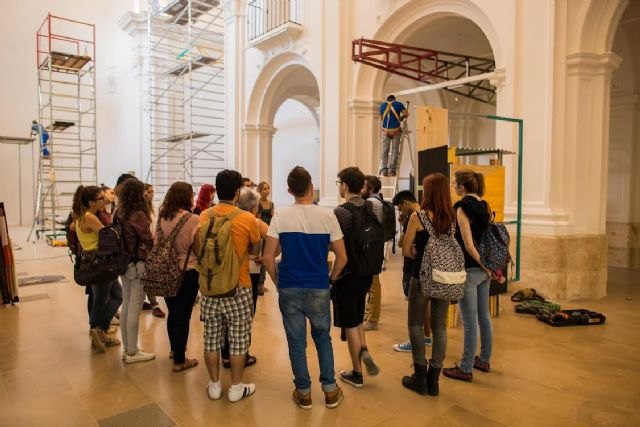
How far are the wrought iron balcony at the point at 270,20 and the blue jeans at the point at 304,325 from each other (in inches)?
324

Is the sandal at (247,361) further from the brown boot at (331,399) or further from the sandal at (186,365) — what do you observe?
the brown boot at (331,399)

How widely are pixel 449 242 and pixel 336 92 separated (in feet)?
21.9

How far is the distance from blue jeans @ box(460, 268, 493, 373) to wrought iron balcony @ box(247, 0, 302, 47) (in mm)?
7963

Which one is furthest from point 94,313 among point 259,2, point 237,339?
point 259,2

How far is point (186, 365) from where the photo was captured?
3697mm

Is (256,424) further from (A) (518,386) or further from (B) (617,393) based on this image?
(B) (617,393)

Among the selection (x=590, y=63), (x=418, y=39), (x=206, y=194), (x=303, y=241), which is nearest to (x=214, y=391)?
(x=303, y=241)

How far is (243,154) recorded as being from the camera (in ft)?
40.4

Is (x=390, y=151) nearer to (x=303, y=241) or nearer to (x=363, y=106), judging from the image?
(x=363, y=106)

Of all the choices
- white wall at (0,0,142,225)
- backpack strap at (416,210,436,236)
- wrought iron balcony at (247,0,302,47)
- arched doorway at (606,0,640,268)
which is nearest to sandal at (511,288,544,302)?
backpack strap at (416,210,436,236)

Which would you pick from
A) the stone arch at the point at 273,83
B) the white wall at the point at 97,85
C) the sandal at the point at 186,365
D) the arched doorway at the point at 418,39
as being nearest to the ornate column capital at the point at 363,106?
the arched doorway at the point at 418,39

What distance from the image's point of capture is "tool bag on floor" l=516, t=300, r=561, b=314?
524 cm

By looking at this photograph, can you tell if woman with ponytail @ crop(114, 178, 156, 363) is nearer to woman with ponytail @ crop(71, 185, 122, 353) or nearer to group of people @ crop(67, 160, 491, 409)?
group of people @ crop(67, 160, 491, 409)

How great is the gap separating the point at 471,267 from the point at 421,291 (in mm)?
481
